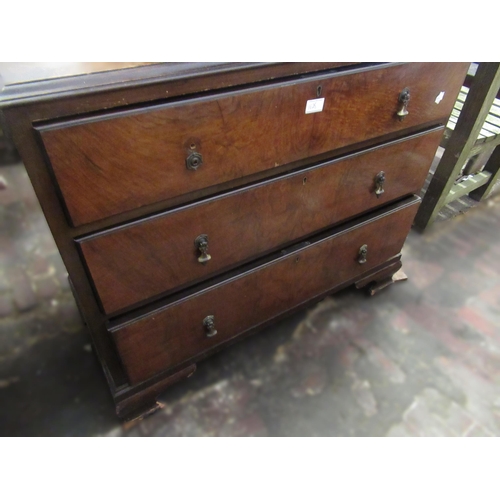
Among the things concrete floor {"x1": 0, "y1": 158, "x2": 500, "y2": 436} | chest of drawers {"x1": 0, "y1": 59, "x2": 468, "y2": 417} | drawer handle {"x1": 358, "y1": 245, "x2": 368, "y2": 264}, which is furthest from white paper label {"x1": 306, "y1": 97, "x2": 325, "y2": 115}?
concrete floor {"x1": 0, "y1": 158, "x2": 500, "y2": 436}

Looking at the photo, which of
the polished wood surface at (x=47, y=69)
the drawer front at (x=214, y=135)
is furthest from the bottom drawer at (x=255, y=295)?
the polished wood surface at (x=47, y=69)

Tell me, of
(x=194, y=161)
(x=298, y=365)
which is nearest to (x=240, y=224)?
(x=194, y=161)

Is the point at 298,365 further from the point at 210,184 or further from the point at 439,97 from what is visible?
the point at 439,97

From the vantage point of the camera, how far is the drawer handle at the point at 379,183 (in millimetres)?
1198

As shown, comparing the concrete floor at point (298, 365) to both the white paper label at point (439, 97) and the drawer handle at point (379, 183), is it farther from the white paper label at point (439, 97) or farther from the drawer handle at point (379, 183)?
the white paper label at point (439, 97)

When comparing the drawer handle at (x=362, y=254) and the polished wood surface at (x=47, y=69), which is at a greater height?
the polished wood surface at (x=47, y=69)

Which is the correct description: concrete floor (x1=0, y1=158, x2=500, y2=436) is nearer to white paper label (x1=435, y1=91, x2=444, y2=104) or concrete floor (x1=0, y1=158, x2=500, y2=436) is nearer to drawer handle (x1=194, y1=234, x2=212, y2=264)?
drawer handle (x1=194, y1=234, x2=212, y2=264)

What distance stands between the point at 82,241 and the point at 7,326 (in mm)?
902

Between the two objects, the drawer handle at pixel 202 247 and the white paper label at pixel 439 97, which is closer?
the drawer handle at pixel 202 247

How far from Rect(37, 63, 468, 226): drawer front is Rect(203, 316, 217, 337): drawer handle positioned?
416 millimetres

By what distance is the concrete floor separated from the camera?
1.22m

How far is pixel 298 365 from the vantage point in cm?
137
